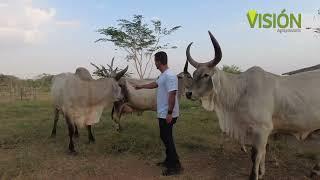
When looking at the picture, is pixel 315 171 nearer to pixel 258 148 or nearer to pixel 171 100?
pixel 258 148

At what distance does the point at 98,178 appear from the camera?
216 inches

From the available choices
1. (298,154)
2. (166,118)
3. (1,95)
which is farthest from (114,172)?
(1,95)

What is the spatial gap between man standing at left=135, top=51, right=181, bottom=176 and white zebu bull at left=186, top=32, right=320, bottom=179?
0.86ft

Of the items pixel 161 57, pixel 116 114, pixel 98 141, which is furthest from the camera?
pixel 116 114

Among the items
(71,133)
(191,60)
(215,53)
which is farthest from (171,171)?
(71,133)

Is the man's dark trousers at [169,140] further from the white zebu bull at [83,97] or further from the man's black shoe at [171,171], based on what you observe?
the white zebu bull at [83,97]

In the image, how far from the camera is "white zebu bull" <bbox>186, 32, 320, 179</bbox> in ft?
16.0

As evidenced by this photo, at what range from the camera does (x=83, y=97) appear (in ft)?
23.7

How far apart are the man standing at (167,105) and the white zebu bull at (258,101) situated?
0.26 m

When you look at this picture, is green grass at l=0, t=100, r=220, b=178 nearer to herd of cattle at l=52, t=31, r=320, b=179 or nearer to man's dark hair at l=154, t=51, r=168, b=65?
Result: herd of cattle at l=52, t=31, r=320, b=179

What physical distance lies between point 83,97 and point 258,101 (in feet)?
11.6

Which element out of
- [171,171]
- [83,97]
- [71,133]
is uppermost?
[83,97]

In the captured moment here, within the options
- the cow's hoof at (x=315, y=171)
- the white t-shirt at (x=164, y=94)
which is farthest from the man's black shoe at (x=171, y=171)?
the cow's hoof at (x=315, y=171)

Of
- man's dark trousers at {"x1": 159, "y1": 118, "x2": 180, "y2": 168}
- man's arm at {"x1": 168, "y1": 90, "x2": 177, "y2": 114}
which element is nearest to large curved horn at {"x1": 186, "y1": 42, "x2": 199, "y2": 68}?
man's arm at {"x1": 168, "y1": 90, "x2": 177, "y2": 114}
